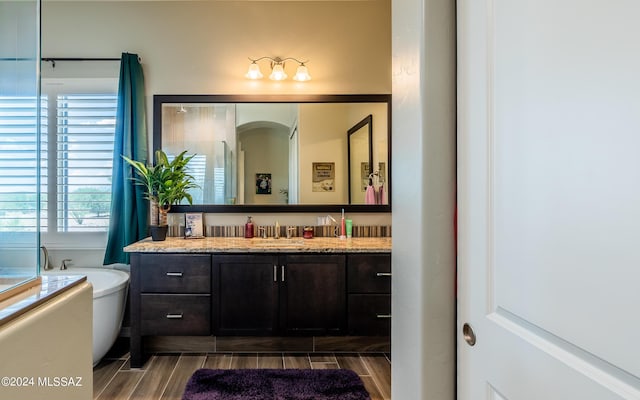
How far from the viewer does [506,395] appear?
73 cm

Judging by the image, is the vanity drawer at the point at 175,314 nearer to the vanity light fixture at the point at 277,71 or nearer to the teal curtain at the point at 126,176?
the teal curtain at the point at 126,176

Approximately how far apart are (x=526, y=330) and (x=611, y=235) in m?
0.29

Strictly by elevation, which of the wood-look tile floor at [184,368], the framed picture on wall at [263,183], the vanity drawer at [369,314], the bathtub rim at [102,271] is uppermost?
the framed picture on wall at [263,183]

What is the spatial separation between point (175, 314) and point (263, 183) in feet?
4.03

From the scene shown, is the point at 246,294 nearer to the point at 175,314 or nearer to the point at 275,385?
the point at 175,314

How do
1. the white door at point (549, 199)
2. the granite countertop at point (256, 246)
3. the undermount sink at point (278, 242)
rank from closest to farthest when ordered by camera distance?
the white door at point (549, 199)
the granite countertop at point (256, 246)
the undermount sink at point (278, 242)

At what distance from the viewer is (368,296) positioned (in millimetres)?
2342

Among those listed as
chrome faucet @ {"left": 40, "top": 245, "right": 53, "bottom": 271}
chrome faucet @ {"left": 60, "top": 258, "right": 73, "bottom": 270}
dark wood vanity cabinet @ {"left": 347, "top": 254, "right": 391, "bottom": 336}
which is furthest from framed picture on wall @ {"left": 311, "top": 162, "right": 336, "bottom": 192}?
chrome faucet @ {"left": 40, "top": 245, "right": 53, "bottom": 271}

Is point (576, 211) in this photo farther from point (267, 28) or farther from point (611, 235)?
point (267, 28)

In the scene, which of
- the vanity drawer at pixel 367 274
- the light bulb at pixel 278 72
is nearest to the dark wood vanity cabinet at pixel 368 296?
the vanity drawer at pixel 367 274

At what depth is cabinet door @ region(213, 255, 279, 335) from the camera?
7.54 ft

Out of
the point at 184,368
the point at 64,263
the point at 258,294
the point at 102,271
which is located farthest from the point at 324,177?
the point at 64,263

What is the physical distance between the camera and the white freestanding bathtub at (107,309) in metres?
2.17

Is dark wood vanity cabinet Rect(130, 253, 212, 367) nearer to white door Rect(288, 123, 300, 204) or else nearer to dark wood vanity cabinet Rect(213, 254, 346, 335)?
dark wood vanity cabinet Rect(213, 254, 346, 335)
